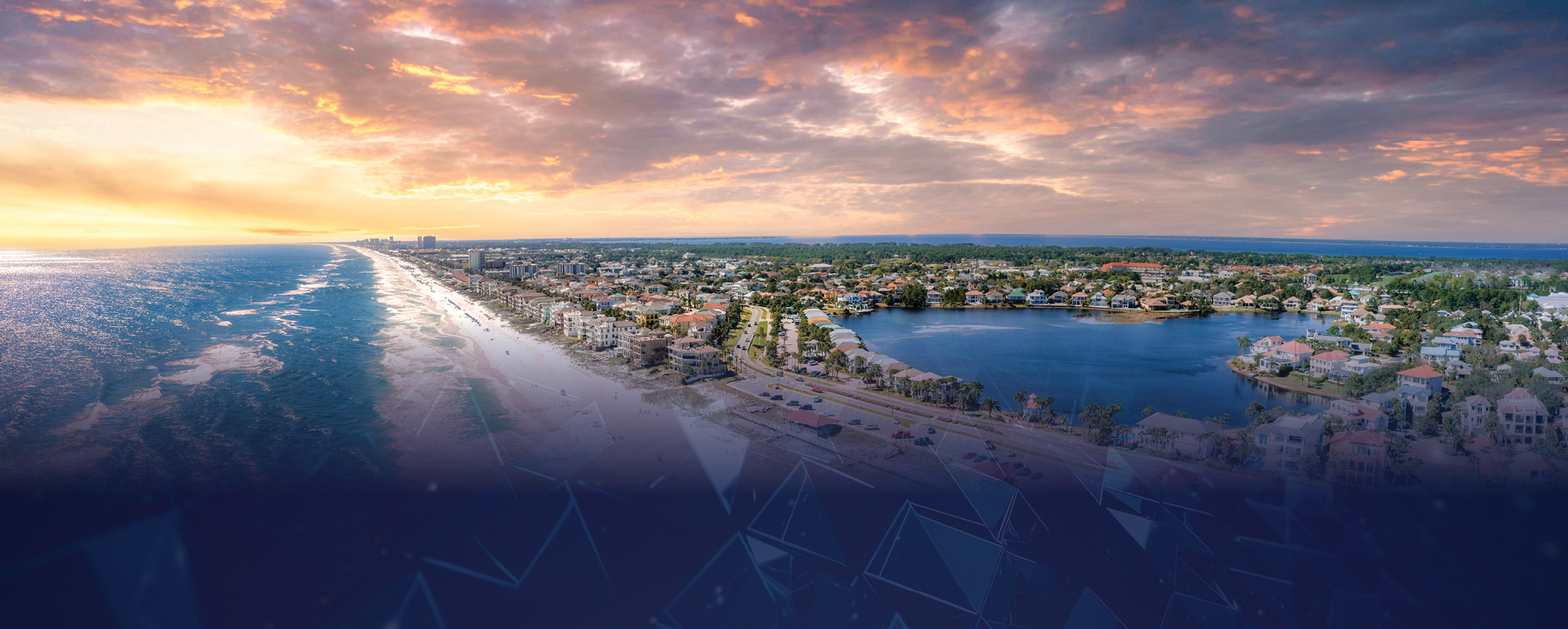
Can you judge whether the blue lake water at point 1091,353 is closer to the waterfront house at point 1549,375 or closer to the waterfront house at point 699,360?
the waterfront house at point 1549,375

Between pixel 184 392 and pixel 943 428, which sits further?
pixel 184 392

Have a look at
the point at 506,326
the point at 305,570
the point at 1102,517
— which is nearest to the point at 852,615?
the point at 1102,517

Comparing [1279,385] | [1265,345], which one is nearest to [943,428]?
[1279,385]

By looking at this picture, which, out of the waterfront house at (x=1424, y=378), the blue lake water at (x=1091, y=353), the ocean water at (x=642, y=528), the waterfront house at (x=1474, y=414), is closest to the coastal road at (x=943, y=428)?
the ocean water at (x=642, y=528)

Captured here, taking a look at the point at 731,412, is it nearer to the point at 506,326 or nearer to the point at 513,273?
the point at 506,326

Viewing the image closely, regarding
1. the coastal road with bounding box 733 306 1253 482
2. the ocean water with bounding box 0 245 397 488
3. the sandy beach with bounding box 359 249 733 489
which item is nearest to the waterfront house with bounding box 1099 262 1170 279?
the coastal road with bounding box 733 306 1253 482

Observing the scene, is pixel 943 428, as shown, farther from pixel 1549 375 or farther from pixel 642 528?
pixel 1549 375
